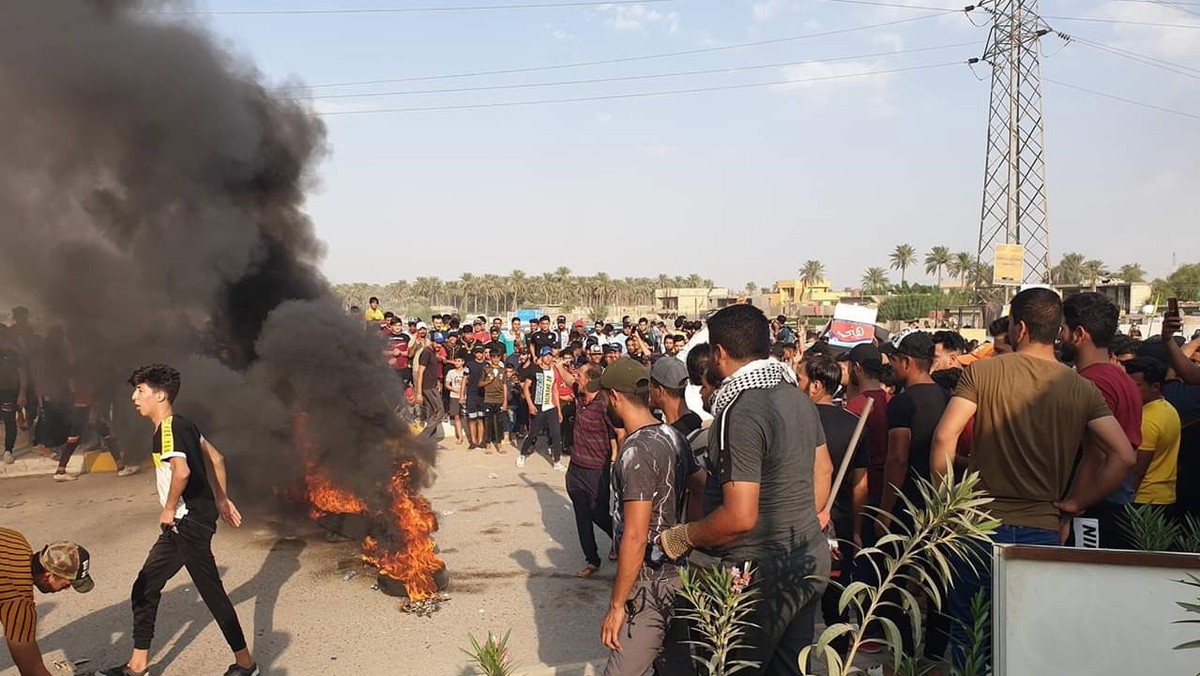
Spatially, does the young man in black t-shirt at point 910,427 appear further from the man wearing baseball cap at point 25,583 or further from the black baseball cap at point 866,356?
the man wearing baseball cap at point 25,583

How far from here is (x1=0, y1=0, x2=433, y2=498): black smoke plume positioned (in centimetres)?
859

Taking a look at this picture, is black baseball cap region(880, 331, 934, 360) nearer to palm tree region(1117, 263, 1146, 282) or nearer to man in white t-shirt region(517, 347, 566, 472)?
man in white t-shirt region(517, 347, 566, 472)

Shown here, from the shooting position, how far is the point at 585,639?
490 centimetres

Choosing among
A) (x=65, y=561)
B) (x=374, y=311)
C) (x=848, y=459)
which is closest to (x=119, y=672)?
(x=65, y=561)

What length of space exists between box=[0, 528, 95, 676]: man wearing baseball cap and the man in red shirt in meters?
4.65

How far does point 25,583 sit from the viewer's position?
3.23 meters

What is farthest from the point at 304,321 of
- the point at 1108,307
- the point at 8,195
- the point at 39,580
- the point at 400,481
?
the point at 1108,307

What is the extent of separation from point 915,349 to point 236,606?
4.96 m

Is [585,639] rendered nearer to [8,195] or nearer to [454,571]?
[454,571]

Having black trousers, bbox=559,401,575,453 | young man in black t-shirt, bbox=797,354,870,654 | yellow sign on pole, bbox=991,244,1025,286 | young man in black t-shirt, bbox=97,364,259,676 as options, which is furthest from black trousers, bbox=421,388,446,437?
yellow sign on pole, bbox=991,244,1025,286

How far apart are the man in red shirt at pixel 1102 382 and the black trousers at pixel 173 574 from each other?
14.6ft

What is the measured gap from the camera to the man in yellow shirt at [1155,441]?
14.2 ft

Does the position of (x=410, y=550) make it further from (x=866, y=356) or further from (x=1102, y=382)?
(x=1102, y=382)

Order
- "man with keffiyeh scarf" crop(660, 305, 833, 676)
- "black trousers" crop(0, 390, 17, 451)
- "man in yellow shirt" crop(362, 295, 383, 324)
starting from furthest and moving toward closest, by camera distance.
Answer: "man in yellow shirt" crop(362, 295, 383, 324)
"black trousers" crop(0, 390, 17, 451)
"man with keffiyeh scarf" crop(660, 305, 833, 676)
